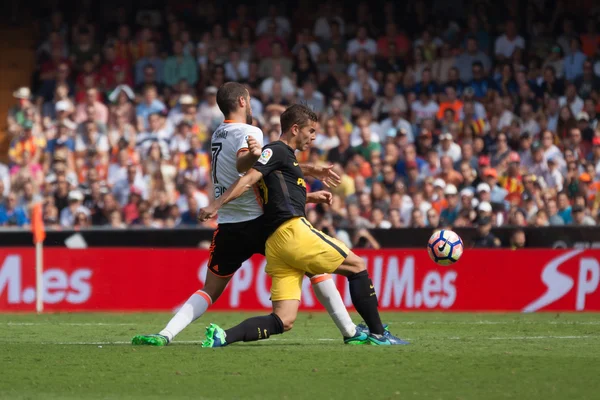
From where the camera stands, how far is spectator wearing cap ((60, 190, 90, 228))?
17.4 meters

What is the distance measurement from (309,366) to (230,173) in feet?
5.93

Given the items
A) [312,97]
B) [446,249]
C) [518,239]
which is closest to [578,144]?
[518,239]

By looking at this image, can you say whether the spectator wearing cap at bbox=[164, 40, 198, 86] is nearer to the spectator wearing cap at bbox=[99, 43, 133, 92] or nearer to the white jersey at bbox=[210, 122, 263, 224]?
the spectator wearing cap at bbox=[99, 43, 133, 92]

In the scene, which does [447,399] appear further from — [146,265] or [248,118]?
[146,265]

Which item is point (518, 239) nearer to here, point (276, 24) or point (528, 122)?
point (528, 122)

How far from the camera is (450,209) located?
16.8 m

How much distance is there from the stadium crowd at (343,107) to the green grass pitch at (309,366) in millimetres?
Result: 6483

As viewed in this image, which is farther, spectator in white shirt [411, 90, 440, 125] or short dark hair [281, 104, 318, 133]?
spectator in white shirt [411, 90, 440, 125]

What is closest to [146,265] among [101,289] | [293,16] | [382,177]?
[101,289]

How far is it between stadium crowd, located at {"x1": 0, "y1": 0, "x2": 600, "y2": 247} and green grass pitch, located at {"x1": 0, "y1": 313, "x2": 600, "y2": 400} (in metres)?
6.48

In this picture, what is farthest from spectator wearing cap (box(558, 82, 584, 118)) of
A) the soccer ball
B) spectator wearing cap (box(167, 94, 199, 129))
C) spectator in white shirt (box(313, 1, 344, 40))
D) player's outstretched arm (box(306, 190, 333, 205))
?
player's outstretched arm (box(306, 190, 333, 205))

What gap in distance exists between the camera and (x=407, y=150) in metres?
18.4

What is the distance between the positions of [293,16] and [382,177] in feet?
20.7

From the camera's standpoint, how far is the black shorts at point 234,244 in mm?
8750
